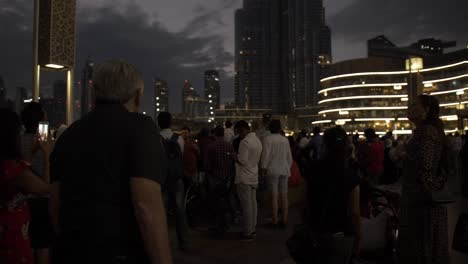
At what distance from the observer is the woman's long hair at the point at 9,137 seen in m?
2.49

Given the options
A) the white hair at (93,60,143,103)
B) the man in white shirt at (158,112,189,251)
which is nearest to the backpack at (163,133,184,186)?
the man in white shirt at (158,112,189,251)

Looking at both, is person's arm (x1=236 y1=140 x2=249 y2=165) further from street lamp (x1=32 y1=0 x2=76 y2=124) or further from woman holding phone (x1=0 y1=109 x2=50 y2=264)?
street lamp (x1=32 y1=0 x2=76 y2=124)

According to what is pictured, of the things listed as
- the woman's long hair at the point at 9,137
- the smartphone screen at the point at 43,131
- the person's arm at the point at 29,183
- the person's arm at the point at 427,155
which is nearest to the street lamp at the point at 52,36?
the smartphone screen at the point at 43,131

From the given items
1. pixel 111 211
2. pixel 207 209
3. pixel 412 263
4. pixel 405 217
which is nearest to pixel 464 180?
pixel 405 217

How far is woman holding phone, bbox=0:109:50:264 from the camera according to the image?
97.8 inches

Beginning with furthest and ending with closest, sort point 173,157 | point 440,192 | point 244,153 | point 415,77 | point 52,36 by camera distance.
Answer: point 415,77 < point 52,36 < point 244,153 < point 173,157 < point 440,192

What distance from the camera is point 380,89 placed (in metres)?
91.3

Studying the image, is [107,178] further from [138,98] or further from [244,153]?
[244,153]

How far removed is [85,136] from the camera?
5.39 ft

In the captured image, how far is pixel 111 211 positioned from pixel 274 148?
18.0 feet

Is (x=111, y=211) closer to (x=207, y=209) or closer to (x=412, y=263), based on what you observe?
(x=412, y=263)

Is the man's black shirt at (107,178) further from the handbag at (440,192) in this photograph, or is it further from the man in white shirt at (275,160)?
the man in white shirt at (275,160)

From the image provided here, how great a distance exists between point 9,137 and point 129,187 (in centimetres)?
145

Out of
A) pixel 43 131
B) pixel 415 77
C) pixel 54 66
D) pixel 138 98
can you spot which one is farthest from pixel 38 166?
pixel 415 77
